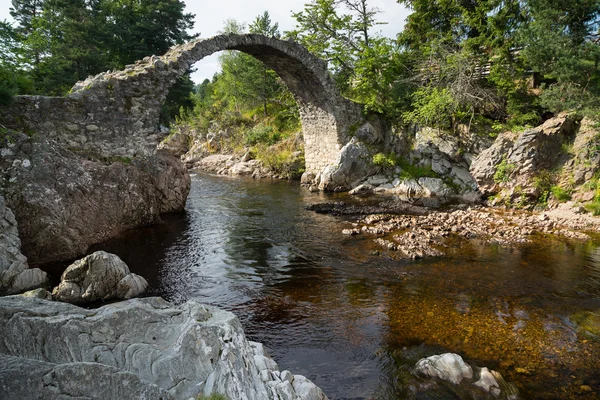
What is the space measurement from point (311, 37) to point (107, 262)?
19.3 metres

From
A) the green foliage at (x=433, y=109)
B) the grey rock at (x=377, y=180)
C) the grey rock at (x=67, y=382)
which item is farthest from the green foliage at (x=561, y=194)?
the grey rock at (x=67, y=382)

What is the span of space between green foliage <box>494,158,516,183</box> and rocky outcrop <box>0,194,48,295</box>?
15.8 meters

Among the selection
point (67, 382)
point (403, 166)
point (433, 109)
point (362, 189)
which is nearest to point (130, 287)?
point (67, 382)

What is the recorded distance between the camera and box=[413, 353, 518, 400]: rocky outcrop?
177 inches

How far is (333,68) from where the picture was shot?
78.5 feet

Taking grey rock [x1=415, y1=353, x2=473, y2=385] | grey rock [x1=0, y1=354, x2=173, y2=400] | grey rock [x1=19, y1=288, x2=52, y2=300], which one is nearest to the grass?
grey rock [x1=415, y1=353, x2=473, y2=385]

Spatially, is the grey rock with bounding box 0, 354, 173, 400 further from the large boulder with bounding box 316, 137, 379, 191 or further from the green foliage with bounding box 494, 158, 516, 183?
the large boulder with bounding box 316, 137, 379, 191

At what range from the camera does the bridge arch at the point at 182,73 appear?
1129 cm

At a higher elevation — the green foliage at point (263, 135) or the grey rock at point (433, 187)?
the green foliage at point (263, 135)

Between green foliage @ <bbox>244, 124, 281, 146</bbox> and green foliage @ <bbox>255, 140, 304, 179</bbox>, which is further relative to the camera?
green foliage @ <bbox>244, 124, 281, 146</bbox>

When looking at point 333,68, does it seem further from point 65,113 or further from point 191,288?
point 191,288

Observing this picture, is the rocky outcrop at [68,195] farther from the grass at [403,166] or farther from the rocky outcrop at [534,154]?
the rocky outcrop at [534,154]

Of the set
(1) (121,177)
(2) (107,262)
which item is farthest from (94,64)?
(2) (107,262)

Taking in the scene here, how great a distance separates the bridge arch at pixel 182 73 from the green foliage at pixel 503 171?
8023mm
